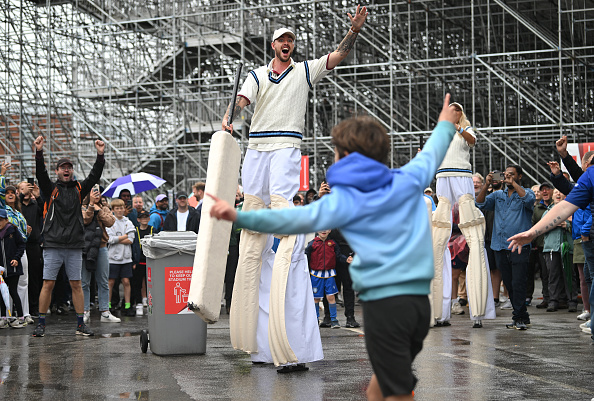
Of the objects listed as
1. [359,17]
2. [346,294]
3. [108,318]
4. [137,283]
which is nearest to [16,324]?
[108,318]

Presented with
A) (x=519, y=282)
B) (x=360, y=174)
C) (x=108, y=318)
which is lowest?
(x=108, y=318)

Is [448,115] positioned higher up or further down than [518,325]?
higher up

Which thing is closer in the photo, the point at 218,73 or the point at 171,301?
the point at 171,301

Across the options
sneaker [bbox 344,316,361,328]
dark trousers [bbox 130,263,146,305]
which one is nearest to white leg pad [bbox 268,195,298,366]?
sneaker [bbox 344,316,361,328]

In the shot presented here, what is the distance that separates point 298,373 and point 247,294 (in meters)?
0.79

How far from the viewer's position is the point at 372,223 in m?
4.00

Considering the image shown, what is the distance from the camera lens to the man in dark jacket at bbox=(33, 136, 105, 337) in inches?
404

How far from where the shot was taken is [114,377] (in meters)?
7.07

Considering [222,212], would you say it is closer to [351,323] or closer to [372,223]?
[372,223]

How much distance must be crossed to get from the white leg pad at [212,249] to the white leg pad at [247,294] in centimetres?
65

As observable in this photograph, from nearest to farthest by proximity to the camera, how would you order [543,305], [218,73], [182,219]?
[182,219]
[543,305]
[218,73]

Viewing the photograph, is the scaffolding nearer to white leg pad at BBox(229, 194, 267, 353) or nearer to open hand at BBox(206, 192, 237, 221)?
white leg pad at BBox(229, 194, 267, 353)

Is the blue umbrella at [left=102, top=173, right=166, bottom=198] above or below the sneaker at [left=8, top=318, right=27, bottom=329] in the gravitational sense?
above

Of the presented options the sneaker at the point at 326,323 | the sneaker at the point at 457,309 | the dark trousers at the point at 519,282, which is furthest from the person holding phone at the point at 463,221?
the sneaker at the point at 457,309
